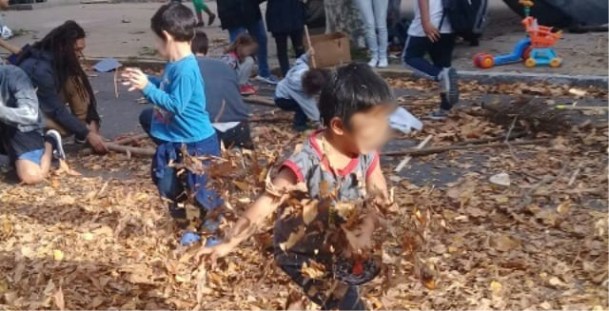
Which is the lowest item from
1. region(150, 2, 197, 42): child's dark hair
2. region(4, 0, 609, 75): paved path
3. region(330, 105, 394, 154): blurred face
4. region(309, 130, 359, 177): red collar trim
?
region(4, 0, 609, 75): paved path

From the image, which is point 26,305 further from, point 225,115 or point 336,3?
point 336,3

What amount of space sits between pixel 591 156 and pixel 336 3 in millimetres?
6165

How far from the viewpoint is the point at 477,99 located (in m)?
8.99

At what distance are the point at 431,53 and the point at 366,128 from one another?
17.3 feet

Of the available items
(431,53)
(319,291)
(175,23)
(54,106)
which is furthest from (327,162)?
(431,53)

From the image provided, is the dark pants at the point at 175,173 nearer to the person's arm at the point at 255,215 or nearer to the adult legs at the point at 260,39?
the person's arm at the point at 255,215

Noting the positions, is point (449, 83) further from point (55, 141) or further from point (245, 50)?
point (55, 141)

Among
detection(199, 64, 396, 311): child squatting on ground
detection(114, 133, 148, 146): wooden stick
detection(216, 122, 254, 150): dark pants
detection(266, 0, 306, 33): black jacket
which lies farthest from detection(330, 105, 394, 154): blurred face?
detection(266, 0, 306, 33): black jacket

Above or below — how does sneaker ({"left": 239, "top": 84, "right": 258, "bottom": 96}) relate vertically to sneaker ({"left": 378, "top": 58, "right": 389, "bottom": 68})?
above

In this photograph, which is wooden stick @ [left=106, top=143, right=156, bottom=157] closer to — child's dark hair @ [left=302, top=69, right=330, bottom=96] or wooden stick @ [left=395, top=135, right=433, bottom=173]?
child's dark hair @ [left=302, top=69, right=330, bottom=96]

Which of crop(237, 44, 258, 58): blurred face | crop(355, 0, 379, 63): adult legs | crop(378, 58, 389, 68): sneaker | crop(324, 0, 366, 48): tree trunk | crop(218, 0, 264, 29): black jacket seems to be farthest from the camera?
crop(324, 0, 366, 48): tree trunk

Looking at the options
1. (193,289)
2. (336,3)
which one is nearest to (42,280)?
(193,289)

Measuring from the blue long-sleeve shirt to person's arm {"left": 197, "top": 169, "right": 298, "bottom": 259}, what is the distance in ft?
5.69

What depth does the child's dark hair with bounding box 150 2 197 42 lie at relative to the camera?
495 centimetres
